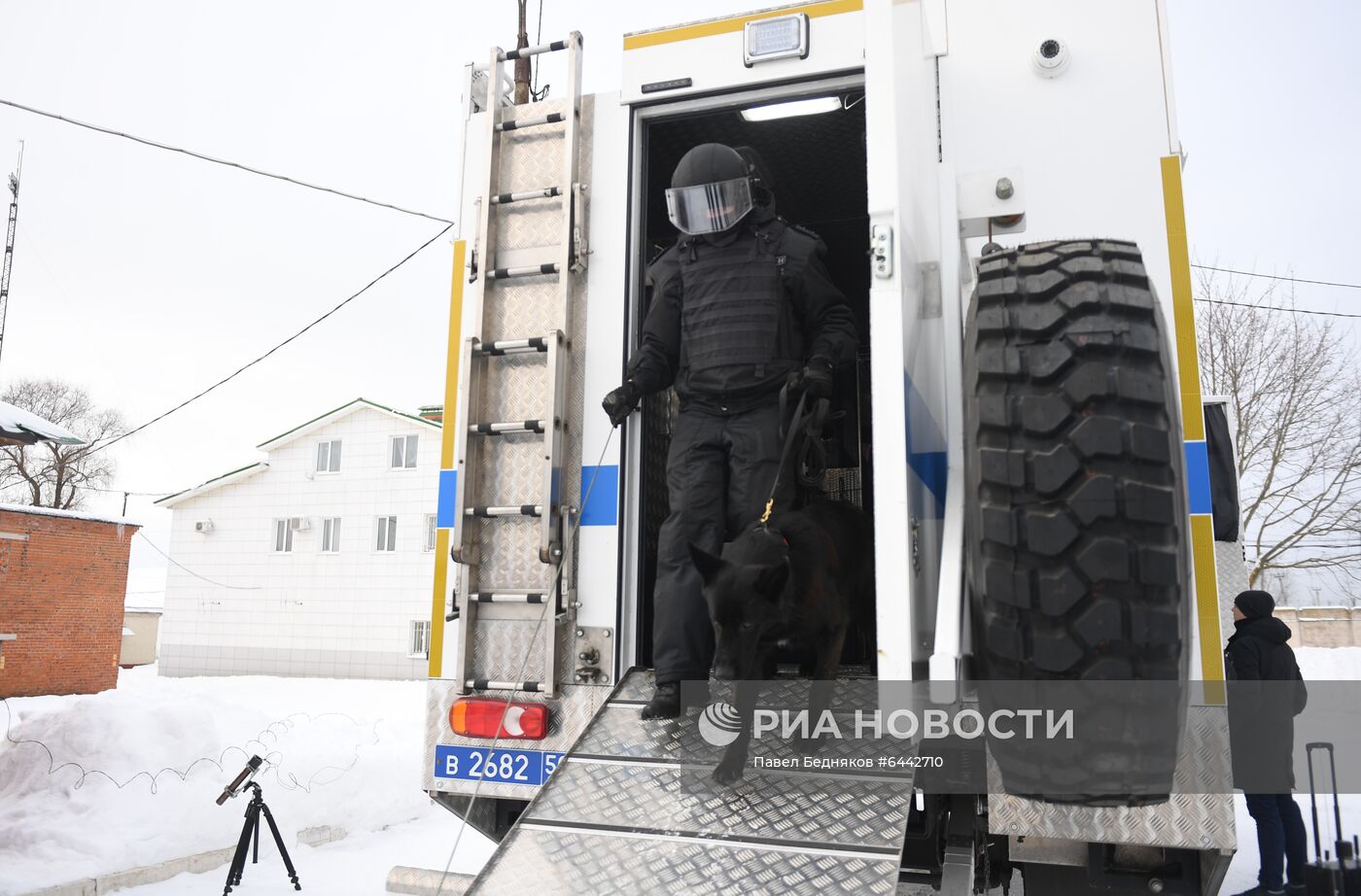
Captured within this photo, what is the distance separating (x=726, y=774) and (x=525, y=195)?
7.40 ft

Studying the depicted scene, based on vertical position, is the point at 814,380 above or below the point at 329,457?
below

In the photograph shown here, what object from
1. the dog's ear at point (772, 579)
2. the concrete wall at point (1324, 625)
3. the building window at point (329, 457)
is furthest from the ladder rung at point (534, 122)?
the building window at point (329, 457)

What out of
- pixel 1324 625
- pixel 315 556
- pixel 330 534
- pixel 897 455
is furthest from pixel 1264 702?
pixel 315 556

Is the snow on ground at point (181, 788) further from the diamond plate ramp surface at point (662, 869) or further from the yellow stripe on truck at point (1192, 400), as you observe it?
the yellow stripe on truck at point (1192, 400)

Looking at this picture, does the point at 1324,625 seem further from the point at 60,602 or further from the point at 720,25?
the point at 60,602

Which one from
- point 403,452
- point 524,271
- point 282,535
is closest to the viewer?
point 524,271

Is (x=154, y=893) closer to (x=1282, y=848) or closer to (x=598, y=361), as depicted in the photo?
(x=598, y=361)

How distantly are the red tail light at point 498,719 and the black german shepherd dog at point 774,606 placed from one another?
75 cm

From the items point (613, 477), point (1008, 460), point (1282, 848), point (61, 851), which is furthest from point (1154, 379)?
point (61, 851)

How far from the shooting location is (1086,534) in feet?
6.30

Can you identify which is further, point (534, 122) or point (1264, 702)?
point (1264, 702)

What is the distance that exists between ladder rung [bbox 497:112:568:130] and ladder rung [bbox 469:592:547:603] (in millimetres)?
1831

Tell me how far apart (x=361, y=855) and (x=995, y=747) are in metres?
7.28

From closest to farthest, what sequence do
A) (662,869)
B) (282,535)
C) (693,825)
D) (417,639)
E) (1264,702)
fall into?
Answer: (662,869)
(693,825)
(1264,702)
(417,639)
(282,535)
